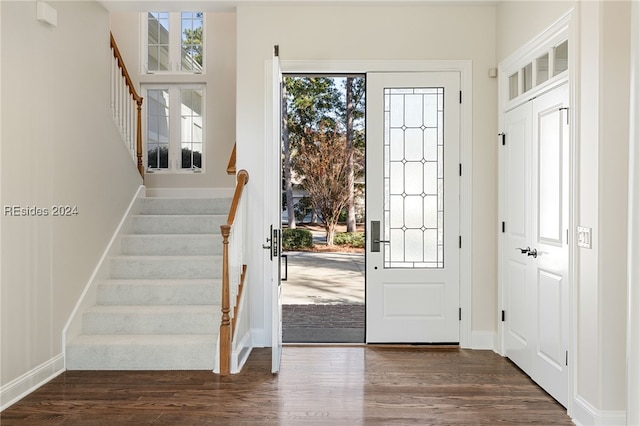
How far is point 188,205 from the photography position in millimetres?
5328

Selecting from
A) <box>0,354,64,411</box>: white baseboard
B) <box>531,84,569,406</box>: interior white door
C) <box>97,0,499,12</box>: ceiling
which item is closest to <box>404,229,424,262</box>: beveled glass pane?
<box>531,84,569,406</box>: interior white door

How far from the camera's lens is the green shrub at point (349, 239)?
12.1 metres

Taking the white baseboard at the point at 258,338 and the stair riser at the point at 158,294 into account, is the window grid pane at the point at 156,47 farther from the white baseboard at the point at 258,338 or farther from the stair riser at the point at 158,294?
the white baseboard at the point at 258,338

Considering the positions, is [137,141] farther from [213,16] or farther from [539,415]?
[539,415]

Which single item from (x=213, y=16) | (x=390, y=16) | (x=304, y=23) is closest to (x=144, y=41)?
(x=213, y=16)

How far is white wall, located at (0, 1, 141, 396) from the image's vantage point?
9.96 feet

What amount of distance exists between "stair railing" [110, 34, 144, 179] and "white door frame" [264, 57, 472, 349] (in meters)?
1.67

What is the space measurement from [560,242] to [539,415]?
1.10 meters

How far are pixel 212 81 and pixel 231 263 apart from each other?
A: 358 cm

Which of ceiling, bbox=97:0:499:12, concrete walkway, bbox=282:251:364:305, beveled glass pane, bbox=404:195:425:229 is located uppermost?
ceiling, bbox=97:0:499:12

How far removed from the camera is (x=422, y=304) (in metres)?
4.29

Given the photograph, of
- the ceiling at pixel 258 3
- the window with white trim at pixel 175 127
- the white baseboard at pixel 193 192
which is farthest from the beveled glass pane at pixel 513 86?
the window with white trim at pixel 175 127

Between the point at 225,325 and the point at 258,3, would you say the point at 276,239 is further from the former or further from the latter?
the point at 258,3

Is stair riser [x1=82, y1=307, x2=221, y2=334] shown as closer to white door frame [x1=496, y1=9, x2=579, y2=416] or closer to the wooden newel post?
the wooden newel post
